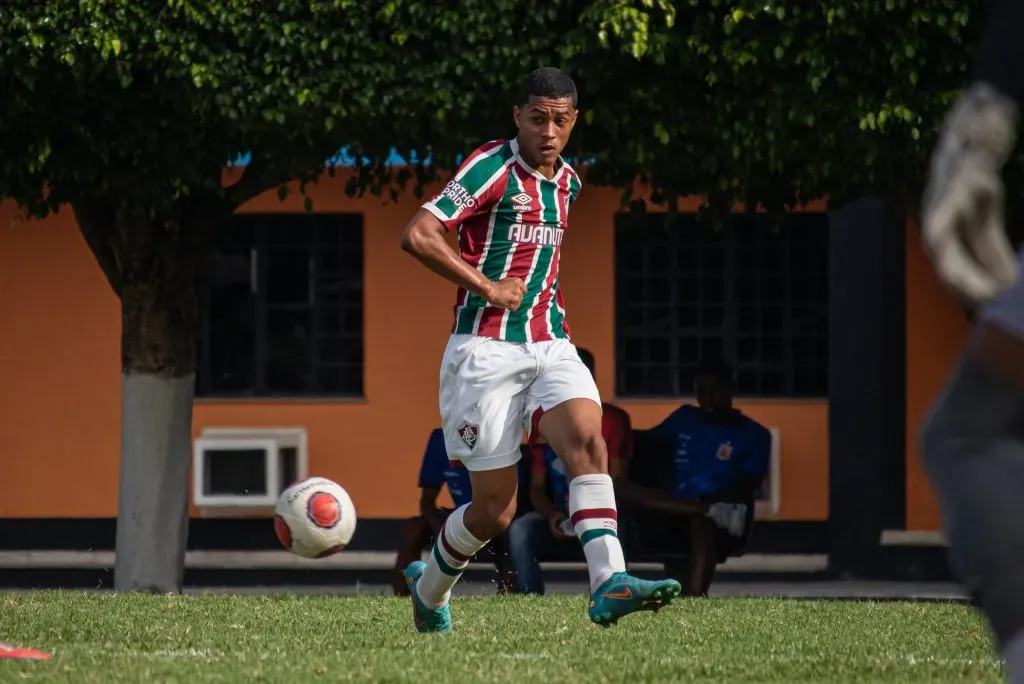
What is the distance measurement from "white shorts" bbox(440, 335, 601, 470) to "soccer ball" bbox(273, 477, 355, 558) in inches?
167

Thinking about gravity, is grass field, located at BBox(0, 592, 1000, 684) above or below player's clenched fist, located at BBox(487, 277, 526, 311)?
below

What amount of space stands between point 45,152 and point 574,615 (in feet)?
→ 16.9

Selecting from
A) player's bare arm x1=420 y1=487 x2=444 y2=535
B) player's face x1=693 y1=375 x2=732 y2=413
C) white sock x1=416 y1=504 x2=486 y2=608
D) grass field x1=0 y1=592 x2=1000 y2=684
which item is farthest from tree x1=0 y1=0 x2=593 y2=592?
white sock x1=416 y1=504 x2=486 y2=608

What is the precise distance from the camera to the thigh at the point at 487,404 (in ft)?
23.8

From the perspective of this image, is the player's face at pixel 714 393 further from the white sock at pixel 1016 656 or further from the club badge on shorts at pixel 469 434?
the white sock at pixel 1016 656

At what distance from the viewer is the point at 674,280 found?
17844mm

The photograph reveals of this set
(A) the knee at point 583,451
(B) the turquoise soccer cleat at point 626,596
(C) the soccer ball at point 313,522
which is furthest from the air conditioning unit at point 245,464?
(B) the turquoise soccer cleat at point 626,596

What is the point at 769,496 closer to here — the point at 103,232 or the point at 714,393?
the point at 714,393

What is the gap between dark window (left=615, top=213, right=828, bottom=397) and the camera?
17.7 metres

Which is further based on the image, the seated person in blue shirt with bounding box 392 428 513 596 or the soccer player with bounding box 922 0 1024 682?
the seated person in blue shirt with bounding box 392 428 513 596

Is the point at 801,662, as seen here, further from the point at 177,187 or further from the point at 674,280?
the point at 674,280

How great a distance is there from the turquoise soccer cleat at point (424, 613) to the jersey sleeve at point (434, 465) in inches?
217

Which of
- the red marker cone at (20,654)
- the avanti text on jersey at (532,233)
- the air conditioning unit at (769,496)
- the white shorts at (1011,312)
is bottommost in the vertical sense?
the air conditioning unit at (769,496)

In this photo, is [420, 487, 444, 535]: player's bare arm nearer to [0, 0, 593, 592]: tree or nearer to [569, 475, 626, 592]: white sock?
[0, 0, 593, 592]: tree
